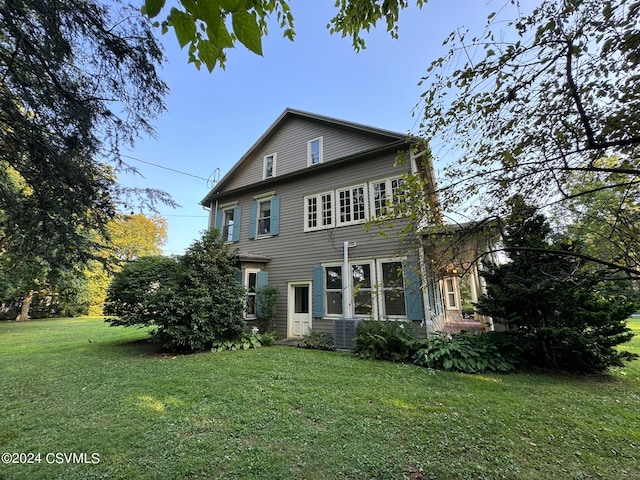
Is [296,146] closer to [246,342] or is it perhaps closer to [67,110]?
[246,342]

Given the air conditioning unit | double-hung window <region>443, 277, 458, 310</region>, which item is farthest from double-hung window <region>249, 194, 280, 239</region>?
double-hung window <region>443, 277, 458, 310</region>

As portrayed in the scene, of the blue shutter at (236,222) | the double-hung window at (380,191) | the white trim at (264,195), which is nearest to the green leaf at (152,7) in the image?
the double-hung window at (380,191)

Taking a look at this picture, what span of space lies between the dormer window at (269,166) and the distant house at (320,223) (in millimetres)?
41

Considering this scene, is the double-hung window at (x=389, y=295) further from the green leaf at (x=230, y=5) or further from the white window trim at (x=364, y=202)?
the green leaf at (x=230, y=5)

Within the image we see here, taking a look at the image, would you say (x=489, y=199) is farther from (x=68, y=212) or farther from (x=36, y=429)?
(x=36, y=429)

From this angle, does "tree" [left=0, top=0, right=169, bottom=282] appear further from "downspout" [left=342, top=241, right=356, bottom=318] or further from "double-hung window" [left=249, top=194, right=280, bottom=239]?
"double-hung window" [left=249, top=194, right=280, bottom=239]

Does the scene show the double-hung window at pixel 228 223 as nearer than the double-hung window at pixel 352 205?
No

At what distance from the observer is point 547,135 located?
256 cm

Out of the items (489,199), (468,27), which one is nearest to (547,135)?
(489,199)

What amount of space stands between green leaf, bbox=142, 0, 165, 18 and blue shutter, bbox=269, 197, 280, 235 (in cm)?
942

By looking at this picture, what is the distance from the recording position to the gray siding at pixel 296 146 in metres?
9.45

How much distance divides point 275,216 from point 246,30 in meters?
9.45

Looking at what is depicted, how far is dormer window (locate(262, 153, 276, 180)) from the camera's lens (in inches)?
447

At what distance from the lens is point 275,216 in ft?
34.7
